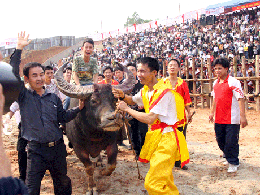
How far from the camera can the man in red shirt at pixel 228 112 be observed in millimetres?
4340

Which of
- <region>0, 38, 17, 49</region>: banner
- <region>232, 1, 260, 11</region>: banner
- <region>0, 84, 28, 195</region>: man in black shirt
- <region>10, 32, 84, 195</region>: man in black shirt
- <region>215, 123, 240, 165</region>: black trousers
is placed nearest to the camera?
<region>0, 84, 28, 195</region>: man in black shirt

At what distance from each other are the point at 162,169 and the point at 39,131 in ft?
4.48

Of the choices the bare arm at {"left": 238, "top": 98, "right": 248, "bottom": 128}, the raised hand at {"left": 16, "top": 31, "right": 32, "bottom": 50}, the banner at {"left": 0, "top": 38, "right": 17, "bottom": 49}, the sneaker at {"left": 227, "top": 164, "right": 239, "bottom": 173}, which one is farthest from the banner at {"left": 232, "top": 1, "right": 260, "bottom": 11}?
the banner at {"left": 0, "top": 38, "right": 17, "bottom": 49}

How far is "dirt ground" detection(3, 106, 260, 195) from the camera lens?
390cm

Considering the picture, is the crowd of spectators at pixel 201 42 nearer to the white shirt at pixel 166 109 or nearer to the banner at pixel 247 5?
the banner at pixel 247 5

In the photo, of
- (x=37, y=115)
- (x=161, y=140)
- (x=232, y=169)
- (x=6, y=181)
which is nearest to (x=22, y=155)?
(x=37, y=115)

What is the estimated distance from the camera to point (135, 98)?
343 cm

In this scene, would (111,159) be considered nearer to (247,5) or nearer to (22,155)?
(22,155)

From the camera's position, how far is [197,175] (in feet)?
14.6

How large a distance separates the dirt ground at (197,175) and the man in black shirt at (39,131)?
123 centimetres

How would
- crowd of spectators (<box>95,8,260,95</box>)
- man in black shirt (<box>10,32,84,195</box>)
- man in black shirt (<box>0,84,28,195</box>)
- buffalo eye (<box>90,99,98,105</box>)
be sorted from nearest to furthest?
man in black shirt (<box>0,84,28,195</box>) → man in black shirt (<box>10,32,84,195</box>) → buffalo eye (<box>90,99,98,105</box>) → crowd of spectators (<box>95,8,260,95</box>)

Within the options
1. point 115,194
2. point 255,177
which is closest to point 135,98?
point 115,194

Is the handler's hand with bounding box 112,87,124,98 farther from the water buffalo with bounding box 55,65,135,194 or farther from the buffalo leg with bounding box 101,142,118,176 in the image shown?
the buffalo leg with bounding box 101,142,118,176

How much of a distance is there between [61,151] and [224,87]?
9.65 ft
